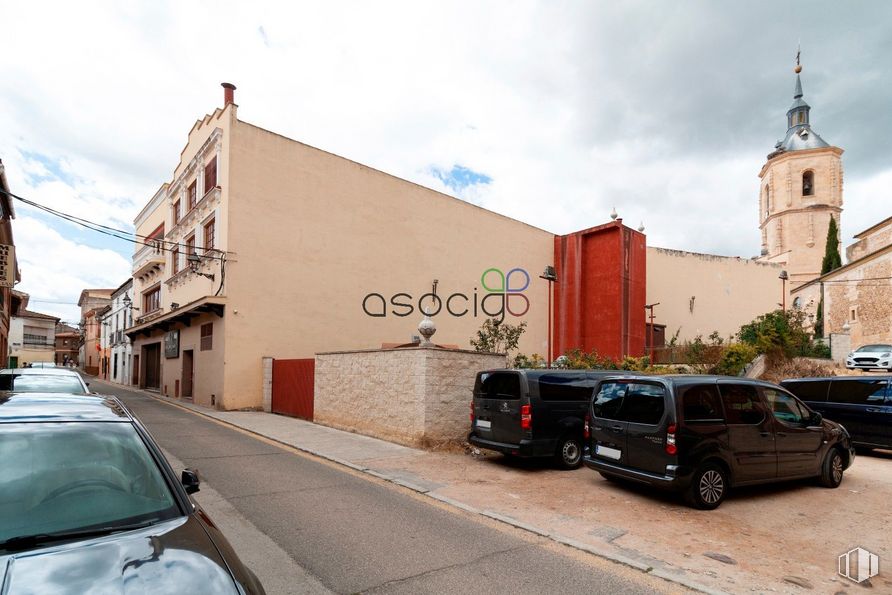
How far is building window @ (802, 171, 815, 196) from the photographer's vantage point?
53062mm

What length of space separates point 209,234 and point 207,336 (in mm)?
4061

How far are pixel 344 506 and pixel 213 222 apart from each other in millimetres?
16759

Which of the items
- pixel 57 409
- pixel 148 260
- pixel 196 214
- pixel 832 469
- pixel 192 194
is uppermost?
pixel 192 194

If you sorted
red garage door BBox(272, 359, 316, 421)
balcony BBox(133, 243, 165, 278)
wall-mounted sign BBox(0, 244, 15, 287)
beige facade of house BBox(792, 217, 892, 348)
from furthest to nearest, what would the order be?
balcony BBox(133, 243, 165, 278) < beige facade of house BBox(792, 217, 892, 348) < wall-mounted sign BBox(0, 244, 15, 287) < red garage door BBox(272, 359, 316, 421)

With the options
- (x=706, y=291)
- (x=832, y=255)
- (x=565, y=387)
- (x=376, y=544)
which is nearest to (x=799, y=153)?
(x=832, y=255)

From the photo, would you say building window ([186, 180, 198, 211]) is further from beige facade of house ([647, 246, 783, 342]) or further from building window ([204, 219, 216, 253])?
beige facade of house ([647, 246, 783, 342])

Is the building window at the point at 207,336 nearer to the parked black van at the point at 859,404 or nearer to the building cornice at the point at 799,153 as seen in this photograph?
the parked black van at the point at 859,404

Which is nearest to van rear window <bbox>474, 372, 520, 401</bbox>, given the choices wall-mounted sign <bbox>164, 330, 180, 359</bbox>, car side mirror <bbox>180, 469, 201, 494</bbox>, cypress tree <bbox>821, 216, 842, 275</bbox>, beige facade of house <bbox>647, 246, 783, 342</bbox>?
car side mirror <bbox>180, 469, 201, 494</bbox>

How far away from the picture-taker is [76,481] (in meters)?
2.94

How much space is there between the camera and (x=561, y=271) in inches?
1153

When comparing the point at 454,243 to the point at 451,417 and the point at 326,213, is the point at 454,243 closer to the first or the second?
the point at 326,213

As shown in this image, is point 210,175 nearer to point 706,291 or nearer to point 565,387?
point 565,387

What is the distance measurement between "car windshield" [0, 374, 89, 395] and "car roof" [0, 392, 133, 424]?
5.91 metres

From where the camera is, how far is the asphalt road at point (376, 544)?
4.31 metres
